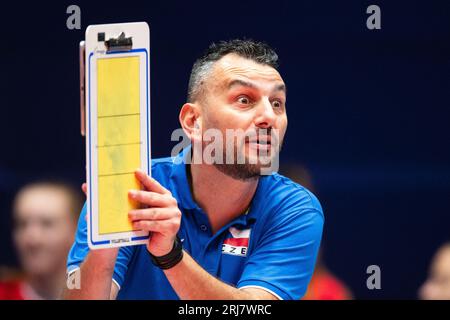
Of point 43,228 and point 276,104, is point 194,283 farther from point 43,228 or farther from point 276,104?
point 43,228

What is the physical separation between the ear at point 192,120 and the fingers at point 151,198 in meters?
A: 0.76

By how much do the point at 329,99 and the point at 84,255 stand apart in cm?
239

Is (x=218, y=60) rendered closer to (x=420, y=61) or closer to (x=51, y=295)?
(x=51, y=295)

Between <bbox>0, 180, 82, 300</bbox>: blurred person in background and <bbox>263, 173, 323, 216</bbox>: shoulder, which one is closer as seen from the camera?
<bbox>263, 173, 323, 216</bbox>: shoulder

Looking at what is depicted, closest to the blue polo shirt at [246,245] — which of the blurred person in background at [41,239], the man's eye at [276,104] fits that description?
Answer: the man's eye at [276,104]

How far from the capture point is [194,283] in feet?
9.32

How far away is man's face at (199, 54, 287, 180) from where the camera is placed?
3135 mm

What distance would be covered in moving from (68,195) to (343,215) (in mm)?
1544

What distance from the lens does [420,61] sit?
5172mm

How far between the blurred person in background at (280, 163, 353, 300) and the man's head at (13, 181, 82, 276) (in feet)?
3.85

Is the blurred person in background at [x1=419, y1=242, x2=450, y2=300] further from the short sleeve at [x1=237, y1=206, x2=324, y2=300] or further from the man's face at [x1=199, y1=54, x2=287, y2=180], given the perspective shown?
the man's face at [x1=199, y1=54, x2=287, y2=180]

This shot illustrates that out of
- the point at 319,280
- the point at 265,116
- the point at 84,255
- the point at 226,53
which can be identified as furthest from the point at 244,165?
the point at 319,280

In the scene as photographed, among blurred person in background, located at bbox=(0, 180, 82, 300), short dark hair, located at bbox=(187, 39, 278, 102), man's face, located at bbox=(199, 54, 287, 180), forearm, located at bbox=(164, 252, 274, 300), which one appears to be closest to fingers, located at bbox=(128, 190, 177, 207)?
forearm, located at bbox=(164, 252, 274, 300)

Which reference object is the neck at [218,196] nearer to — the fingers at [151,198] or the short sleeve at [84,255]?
the short sleeve at [84,255]
